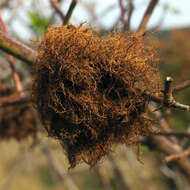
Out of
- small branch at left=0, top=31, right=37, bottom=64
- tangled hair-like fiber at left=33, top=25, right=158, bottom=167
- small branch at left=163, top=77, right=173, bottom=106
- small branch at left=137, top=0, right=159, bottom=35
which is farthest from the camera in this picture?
small branch at left=137, top=0, right=159, bottom=35

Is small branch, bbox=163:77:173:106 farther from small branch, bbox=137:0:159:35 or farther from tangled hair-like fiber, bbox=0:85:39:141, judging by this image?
tangled hair-like fiber, bbox=0:85:39:141

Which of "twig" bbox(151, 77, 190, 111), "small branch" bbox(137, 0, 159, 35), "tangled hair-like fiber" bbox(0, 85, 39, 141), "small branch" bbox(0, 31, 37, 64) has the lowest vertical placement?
"tangled hair-like fiber" bbox(0, 85, 39, 141)

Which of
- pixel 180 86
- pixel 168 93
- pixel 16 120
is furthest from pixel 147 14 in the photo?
pixel 16 120

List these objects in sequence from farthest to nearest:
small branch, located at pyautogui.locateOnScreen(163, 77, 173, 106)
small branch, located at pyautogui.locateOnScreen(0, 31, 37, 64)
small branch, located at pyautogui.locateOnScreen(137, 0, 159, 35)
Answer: small branch, located at pyautogui.locateOnScreen(137, 0, 159, 35) < small branch, located at pyautogui.locateOnScreen(0, 31, 37, 64) < small branch, located at pyautogui.locateOnScreen(163, 77, 173, 106)

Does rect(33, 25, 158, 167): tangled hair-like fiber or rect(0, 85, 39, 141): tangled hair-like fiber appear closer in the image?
rect(33, 25, 158, 167): tangled hair-like fiber

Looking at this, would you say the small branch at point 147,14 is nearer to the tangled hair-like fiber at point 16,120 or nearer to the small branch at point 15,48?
the small branch at point 15,48

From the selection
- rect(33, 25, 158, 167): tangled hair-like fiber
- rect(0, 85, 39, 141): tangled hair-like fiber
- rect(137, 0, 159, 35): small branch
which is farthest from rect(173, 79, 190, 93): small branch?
rect(0, 85, 39, 141): tangled hair-like fiber

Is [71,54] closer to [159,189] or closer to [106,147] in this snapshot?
[106,147]

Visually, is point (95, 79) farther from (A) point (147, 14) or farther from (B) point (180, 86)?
(A) point (147, 14)
